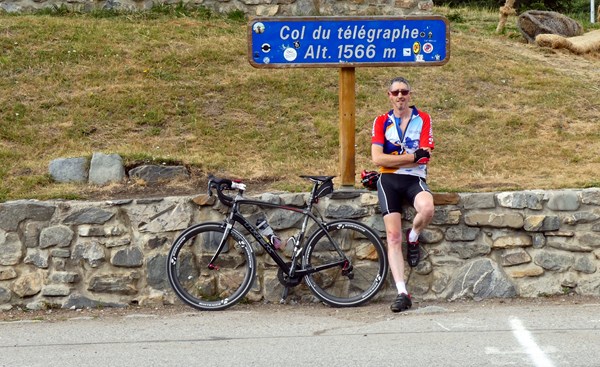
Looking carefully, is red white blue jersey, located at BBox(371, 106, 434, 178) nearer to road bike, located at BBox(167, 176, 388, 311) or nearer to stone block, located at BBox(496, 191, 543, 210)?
road bike, located at BBox(167, 176, 388, 311)

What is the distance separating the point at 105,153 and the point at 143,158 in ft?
1.28

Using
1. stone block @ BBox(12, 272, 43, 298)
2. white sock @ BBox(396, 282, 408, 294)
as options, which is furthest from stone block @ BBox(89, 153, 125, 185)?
white sock @ BBox(396, 282, 408, 294)

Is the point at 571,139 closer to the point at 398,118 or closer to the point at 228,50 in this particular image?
the point at 398,118

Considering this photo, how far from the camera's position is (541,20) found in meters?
14.6

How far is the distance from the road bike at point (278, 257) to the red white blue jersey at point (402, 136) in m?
0.52

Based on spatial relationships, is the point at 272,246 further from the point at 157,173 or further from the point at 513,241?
the point at 513,241

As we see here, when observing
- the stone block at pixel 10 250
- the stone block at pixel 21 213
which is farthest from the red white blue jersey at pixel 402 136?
the stone block at pixel 10 250

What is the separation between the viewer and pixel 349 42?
324 inches

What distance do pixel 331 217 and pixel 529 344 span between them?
2.13 metres

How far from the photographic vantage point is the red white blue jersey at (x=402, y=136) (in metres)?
7.54

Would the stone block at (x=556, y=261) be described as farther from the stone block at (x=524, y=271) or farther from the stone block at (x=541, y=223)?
the stone block at (x=541, y=223)

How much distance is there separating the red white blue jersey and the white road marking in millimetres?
1436

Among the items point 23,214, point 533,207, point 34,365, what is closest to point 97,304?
point 23,214

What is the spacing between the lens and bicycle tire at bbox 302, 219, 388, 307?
7.65m
